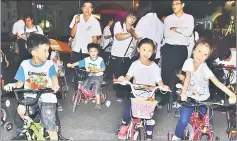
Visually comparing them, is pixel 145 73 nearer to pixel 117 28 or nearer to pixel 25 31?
pixel 117 28

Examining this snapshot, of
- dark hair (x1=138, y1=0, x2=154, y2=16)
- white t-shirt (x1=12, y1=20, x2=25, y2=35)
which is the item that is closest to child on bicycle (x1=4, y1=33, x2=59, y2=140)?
white t-shirt (x1=12, y1=20, x2=25, y2=35)

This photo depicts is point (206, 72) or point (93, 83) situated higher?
point (206, 72)

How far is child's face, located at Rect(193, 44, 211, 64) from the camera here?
365cm

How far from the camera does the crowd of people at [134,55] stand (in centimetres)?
374

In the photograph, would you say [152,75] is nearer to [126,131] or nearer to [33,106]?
[126,131]

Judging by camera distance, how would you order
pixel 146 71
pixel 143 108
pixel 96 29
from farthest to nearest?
pixel 96 29, pixel 146 71, pixel 143 108

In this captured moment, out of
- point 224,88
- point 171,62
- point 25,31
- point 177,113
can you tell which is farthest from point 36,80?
point 224,88

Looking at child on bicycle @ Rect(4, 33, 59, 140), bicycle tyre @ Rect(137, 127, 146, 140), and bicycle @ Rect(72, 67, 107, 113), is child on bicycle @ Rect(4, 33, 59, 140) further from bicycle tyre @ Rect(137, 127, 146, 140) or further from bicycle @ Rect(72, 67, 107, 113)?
bicycle tyre @ Rect(137, 127, 146, 140)

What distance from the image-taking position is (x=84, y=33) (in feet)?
14.0

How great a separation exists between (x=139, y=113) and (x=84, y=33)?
1.25m

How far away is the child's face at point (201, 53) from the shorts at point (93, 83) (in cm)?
126

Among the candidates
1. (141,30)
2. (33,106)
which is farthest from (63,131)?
(141,30)

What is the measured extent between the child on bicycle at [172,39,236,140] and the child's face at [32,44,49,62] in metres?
1.47

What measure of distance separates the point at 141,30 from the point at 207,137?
1.42 m
